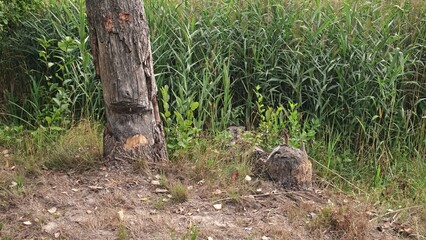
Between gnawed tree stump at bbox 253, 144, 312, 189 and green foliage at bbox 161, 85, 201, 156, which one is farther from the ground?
green foliage at bbox 161, 85, 201, 156

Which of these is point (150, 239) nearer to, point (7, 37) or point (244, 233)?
point (244, 233)

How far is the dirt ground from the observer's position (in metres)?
4.22

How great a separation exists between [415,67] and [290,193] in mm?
2425

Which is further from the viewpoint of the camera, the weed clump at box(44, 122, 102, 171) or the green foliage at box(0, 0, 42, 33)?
the green foliage at box(0, 0, 42, 33)

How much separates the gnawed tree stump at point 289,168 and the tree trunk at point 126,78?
85 centimetres

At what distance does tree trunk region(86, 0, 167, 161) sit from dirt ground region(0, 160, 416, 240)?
0.23 meters

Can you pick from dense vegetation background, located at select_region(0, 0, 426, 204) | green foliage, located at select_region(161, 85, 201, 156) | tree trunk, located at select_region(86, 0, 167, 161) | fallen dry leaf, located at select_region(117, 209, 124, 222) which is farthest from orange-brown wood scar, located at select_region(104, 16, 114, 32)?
fallen dry leaf, located at select_region(117, 209, 124, 222)

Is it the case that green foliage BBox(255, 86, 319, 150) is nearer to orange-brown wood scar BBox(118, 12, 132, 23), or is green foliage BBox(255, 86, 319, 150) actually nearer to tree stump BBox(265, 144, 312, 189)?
tree stump BBox(265, 144, 312, 189)

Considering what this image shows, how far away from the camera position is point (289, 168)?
15.8 ft

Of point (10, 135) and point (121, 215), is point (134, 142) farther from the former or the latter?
point (10, 135)

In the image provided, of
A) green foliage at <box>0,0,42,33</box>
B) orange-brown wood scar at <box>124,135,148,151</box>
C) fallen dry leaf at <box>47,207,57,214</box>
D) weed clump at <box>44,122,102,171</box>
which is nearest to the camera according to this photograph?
fallen dry leaf at <box>47,207,57,214</box>

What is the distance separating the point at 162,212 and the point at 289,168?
40.0 inches

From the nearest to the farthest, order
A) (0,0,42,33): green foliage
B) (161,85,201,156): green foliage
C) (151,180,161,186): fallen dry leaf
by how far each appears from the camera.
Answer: (151,180,161,186): fallen dry leaf
(161,85,201,156): green foliage
(0,0,42,33): green foliage

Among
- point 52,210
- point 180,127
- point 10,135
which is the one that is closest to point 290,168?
point 180,127
